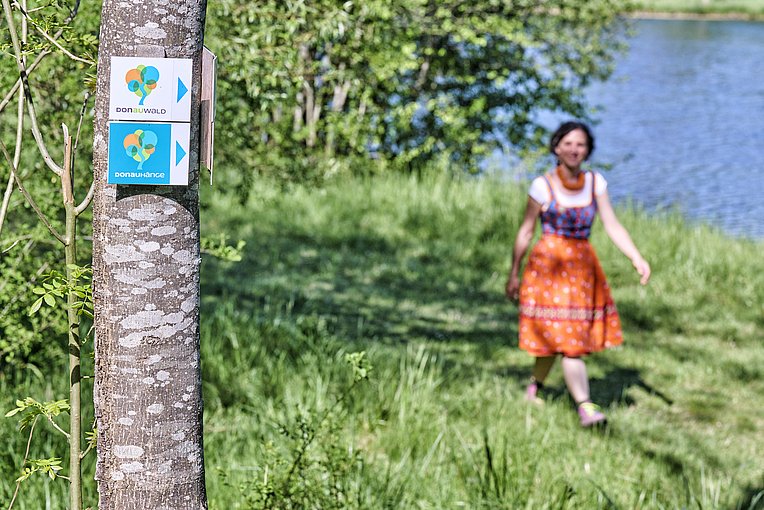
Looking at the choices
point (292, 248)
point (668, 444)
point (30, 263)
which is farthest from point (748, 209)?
point (30, 263)

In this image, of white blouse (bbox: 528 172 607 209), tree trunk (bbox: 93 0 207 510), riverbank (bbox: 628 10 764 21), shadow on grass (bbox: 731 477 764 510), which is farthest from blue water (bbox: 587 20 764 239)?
riverbank (bbox: 628 10 764 21)

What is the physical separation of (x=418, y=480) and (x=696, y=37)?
2839 cm

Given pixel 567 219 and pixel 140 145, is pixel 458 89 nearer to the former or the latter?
pixel 567 219

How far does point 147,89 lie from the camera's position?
6.77ft

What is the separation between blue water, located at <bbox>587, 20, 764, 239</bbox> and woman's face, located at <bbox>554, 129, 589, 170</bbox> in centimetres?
508

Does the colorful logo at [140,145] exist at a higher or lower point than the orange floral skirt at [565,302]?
higher

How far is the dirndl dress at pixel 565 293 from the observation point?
16.4 ft

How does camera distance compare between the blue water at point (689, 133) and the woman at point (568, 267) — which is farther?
the blue water at point (689, 133)

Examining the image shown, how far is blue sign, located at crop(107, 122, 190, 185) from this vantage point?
2051 mm

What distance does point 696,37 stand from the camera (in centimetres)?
2972

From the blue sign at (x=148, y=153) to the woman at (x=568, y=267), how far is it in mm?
3096

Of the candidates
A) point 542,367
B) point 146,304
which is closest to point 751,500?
point 542,367

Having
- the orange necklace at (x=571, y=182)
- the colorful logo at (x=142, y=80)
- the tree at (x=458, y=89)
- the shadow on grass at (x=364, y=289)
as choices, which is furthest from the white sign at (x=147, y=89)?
the tree at (x=458, y=89)

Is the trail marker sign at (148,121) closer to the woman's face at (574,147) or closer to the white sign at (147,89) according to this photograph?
the white sign at (147,89)
